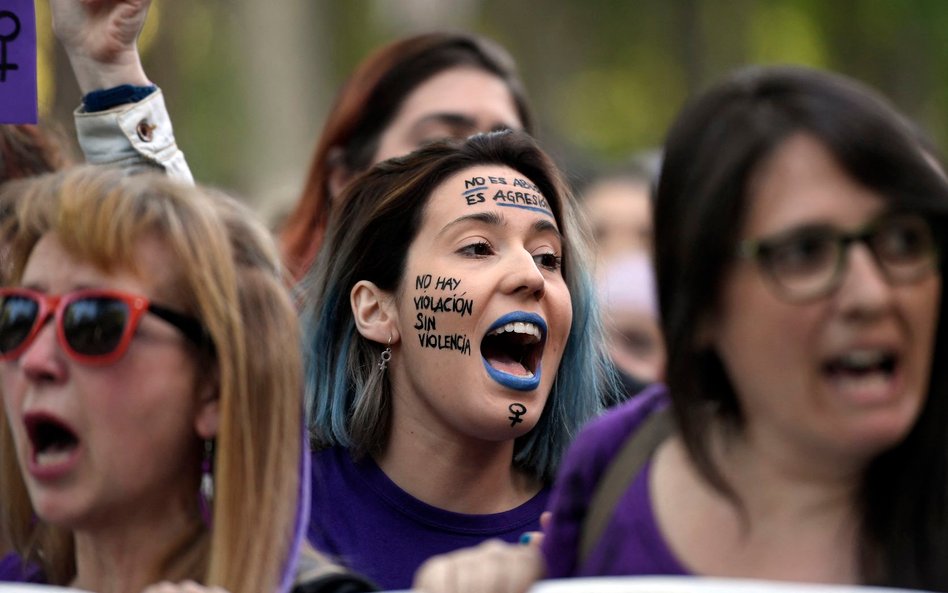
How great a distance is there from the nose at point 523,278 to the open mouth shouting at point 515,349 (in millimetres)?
52

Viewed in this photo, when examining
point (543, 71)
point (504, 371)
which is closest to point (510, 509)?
point (504, 371)

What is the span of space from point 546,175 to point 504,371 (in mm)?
558

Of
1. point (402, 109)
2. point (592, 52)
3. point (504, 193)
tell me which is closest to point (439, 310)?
point (504, 193)

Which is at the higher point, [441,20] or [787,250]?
[441,20]

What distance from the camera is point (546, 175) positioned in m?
3.81

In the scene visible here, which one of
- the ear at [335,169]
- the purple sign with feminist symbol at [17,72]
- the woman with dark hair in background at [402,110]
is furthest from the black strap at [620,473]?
the ear at [335,169]

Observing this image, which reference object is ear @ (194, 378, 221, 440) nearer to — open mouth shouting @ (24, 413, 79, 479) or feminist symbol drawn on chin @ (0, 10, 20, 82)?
open mouth shouting @ (24, 413, 79, 479)

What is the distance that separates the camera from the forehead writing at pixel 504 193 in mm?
3623

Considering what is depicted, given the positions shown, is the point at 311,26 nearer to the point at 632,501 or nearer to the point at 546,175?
the point at 546,175

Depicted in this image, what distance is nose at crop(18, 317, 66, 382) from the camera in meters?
2.52

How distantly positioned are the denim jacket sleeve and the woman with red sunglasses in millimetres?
875

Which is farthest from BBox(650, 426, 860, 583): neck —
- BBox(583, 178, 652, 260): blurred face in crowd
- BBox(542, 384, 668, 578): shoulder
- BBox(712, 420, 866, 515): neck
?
BBox(583, 178, 652, 260): blurred face in crowd

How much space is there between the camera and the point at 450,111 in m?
5.09

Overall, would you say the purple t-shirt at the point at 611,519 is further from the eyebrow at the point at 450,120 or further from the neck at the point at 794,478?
the eyebrow at the point at 450,120
